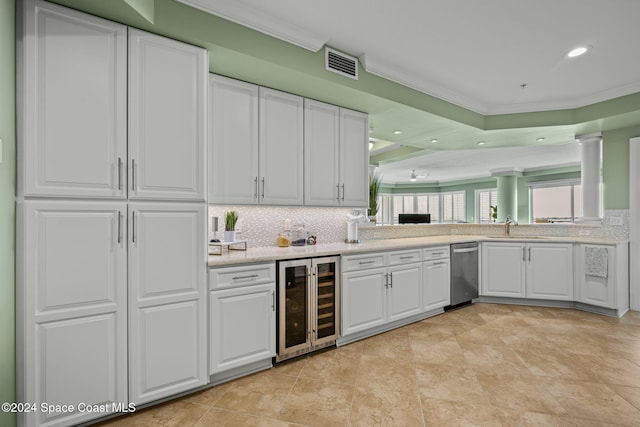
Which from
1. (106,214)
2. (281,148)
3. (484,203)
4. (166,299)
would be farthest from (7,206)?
(484,203)

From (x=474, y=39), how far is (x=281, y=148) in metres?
1.87

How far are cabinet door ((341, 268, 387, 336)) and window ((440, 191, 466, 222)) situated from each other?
9.82 m

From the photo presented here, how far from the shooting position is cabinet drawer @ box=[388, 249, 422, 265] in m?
3.28

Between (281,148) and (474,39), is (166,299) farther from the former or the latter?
(474,39)

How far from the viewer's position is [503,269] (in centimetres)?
432

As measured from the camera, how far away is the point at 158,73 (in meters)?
2.00

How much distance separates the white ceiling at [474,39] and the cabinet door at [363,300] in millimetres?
1973

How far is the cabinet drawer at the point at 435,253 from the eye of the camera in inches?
144

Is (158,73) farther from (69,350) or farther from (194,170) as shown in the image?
(69,350)

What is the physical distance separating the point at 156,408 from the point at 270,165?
77.0 inches

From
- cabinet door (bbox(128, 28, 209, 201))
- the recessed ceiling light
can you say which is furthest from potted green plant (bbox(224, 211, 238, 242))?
the recessed ceiling light

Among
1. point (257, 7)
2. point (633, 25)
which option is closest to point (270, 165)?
point (257, 7)

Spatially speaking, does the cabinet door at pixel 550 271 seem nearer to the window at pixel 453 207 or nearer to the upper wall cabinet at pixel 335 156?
the upper wall cabinet at pixel 335 156

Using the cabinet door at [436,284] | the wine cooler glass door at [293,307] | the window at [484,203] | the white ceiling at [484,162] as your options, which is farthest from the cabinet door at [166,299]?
the window at [484,203]
